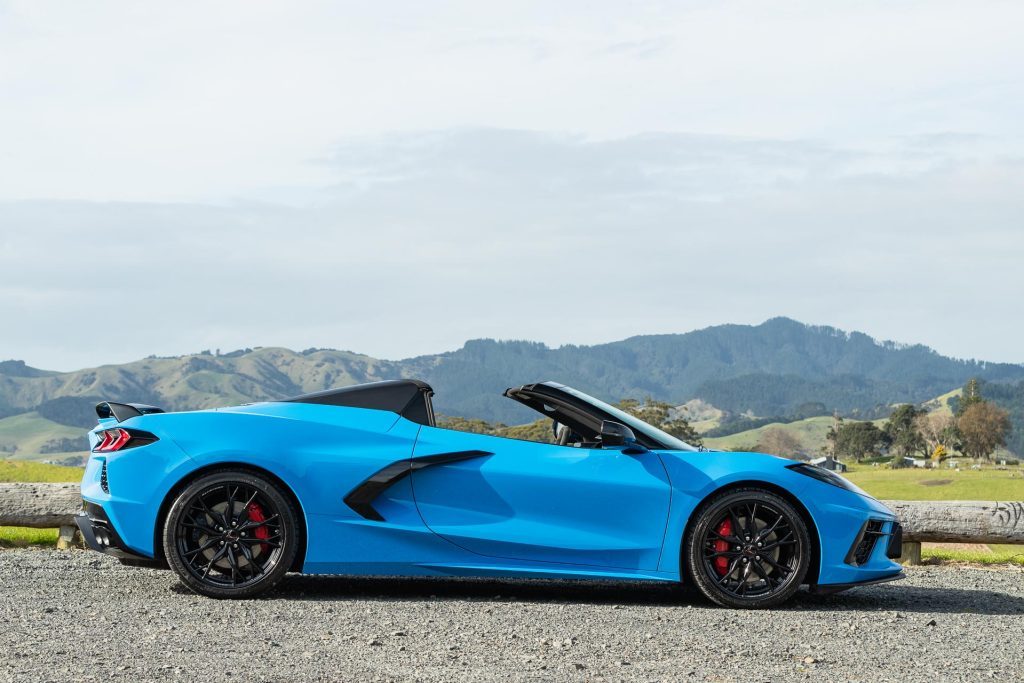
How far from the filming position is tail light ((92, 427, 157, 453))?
23.3 ft

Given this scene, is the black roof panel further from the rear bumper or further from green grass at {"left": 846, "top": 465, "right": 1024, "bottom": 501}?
green grass at {"left": 846, "top": 465, "right": 1024, "bottom": 501}

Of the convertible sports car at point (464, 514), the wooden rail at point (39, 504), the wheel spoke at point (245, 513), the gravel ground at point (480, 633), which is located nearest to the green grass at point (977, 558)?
the gravel ground at point (480, 633)

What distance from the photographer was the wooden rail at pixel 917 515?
9.54m

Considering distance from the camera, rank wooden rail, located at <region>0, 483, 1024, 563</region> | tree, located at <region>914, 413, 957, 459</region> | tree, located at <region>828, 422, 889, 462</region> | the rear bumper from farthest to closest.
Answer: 1. tree, located at <region>828, 422, 889, 462</region>
2. tree, located at <region>914, 413, 957, 459</region>
3. wooden rail, located at <region>0, 483, 1024, 563</region>
4. the rear bumper

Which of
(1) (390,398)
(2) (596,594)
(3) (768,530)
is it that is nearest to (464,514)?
(1) (390,398)

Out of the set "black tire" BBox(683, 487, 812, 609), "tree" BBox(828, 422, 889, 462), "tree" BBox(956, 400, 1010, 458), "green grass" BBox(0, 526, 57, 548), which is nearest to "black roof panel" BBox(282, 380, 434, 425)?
"black tire" BBox(683, 487, 812, 609)

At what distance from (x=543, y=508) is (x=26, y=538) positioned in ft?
19.4

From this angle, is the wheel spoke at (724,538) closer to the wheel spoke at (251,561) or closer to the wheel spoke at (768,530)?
the wheel spoke at (768,530)

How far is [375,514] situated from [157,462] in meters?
1.37

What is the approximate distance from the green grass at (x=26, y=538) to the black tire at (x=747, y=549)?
20.9ft

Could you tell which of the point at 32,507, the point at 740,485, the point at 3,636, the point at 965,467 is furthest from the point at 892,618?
the point at 965,467

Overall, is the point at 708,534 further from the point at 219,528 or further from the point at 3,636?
the point at 3,636

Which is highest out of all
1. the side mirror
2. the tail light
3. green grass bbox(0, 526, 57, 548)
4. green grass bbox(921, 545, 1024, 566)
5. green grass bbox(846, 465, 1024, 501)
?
the side mirror

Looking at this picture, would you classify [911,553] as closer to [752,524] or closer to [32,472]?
[752,524]
